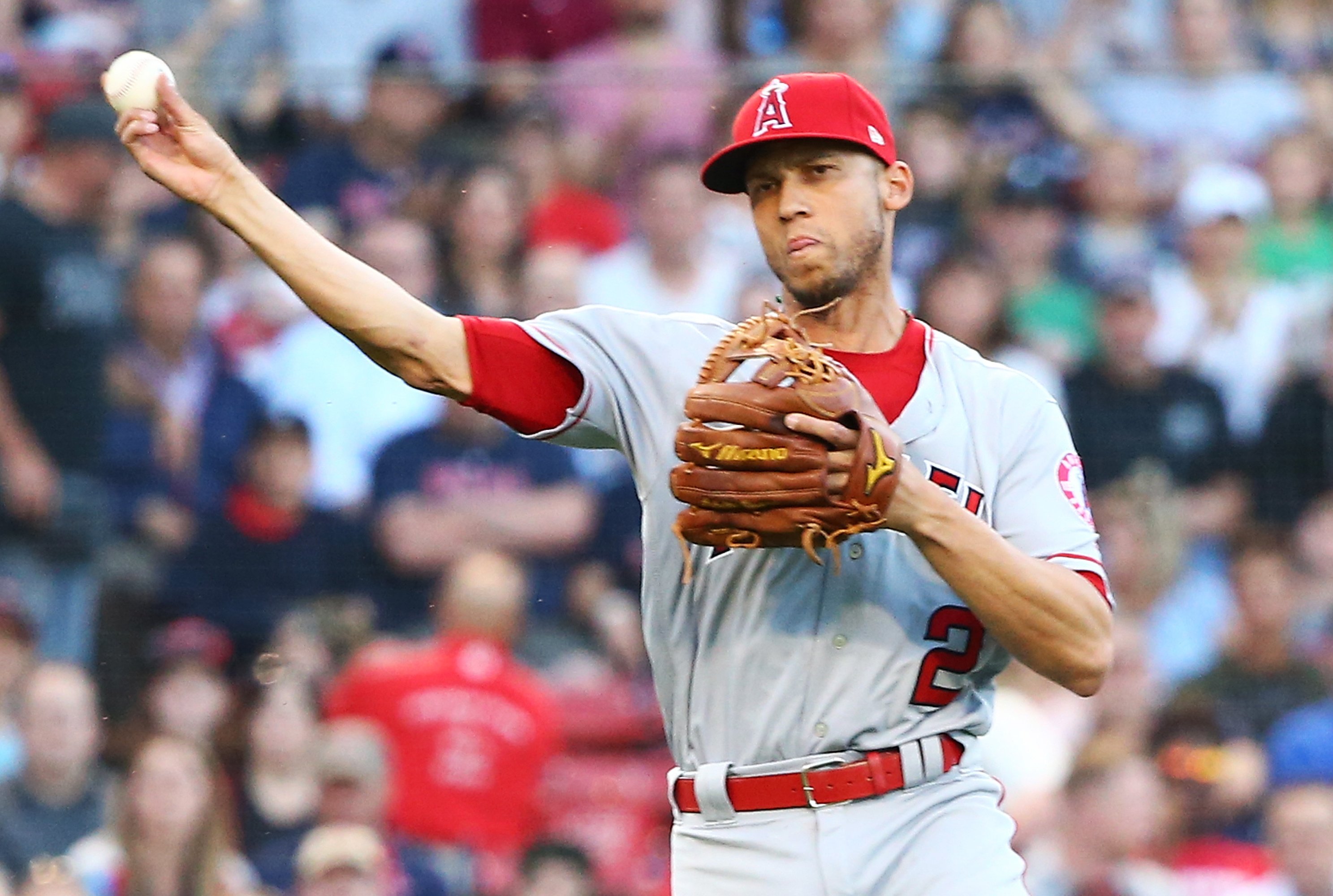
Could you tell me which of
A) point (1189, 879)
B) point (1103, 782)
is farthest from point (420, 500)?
point (1189, 879)

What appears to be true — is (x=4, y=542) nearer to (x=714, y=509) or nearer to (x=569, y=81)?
(x=569, y=81)

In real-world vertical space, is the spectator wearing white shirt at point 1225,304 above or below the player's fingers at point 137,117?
above

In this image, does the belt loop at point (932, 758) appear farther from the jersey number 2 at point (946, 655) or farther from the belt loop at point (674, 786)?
the belt loop at point (674, 786)

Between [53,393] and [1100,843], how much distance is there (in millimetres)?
3895

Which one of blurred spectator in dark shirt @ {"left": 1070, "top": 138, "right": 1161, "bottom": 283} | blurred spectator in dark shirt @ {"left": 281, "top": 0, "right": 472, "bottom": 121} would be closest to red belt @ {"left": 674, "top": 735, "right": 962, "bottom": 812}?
blurred spectator in dark shirt @ {"left": 281, "top": 0, "right": 472, "bottom": 121}

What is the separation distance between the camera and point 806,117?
3.11 metres

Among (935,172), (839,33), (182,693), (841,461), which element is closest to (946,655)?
(841,461)

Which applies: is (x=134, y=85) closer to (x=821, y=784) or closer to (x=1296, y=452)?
(x=821, y=784)

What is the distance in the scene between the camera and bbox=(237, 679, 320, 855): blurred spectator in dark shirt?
240 inches

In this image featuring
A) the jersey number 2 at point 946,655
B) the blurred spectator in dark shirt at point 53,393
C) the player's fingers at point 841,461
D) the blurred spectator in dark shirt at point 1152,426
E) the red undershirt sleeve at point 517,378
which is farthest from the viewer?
the blurred spectator in dark shirt at point 1152,426

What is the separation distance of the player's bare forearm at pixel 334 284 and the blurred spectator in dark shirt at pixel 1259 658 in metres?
4.54

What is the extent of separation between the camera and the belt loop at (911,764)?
298 centimetres

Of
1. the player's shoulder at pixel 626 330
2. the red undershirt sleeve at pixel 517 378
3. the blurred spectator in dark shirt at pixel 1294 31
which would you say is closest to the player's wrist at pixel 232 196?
the red undershirt sleeve at pixel 517 378

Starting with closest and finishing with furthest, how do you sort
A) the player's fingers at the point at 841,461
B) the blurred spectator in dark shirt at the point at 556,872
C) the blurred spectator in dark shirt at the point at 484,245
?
the player's fingers at the point at 841,461
the blurred spectator in dark shirt at the point at 556,872
the blurred spectator in dark shirt at the point at 484,245
